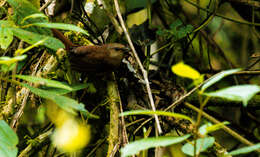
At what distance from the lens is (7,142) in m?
0.81

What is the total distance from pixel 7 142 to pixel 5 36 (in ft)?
0.98

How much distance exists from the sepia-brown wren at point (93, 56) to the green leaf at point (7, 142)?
851 mm

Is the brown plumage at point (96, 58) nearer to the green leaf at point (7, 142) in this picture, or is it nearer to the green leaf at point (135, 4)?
the green leaf at point (135, 4)

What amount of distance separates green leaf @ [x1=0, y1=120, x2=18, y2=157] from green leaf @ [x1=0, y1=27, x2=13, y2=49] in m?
0.22

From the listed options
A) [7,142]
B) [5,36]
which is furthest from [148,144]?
[5,36]

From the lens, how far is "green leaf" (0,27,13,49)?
0.87 meters

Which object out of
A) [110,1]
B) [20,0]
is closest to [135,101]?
[110,1]

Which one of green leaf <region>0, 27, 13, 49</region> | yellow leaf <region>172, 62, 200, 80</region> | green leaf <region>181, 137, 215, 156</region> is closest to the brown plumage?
green leaf <region>0, 27, 13, 49</region>

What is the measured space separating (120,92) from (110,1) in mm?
589

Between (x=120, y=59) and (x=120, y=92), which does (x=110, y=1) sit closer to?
(x=120, y=59)

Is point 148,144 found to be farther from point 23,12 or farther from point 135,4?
point 135,4

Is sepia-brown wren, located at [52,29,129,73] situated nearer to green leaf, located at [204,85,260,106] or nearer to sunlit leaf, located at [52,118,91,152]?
sunlit leaf, located at [52,118,91,152]

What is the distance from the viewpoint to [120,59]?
1.73m

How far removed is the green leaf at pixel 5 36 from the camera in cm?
87
